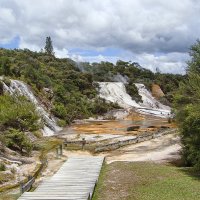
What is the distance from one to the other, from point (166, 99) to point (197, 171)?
91690 mm

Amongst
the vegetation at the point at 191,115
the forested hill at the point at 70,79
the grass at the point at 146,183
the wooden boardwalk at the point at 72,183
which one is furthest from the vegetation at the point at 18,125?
the forested hill at the point at 70,79

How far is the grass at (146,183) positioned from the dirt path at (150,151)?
7.90 metres

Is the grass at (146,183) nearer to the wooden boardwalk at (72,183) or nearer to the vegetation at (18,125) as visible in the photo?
the wooden boardwalk at (72,183)

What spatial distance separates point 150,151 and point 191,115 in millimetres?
14385

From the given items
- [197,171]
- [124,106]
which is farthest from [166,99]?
[197,171]

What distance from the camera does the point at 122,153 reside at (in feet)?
132

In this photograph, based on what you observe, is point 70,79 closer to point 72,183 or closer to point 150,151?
point 150,151

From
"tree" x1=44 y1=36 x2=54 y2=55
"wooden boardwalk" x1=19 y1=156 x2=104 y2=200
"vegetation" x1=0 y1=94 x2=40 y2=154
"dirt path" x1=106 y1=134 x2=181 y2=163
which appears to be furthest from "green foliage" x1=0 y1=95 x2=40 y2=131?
"tree" x1=44 y1=36 x2=54 y2=55

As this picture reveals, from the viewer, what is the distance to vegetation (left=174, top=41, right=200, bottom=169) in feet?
91.8

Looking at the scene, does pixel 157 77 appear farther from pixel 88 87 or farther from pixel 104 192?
pixel 104 192

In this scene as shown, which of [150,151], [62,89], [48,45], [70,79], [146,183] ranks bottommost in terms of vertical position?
[150,151]

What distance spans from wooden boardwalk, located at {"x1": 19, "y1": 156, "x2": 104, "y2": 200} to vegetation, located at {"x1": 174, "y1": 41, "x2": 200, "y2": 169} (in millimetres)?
6810

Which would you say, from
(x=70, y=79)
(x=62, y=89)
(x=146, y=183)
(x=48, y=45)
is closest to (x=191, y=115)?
(x=146, y=183)

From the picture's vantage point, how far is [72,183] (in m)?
22.9
